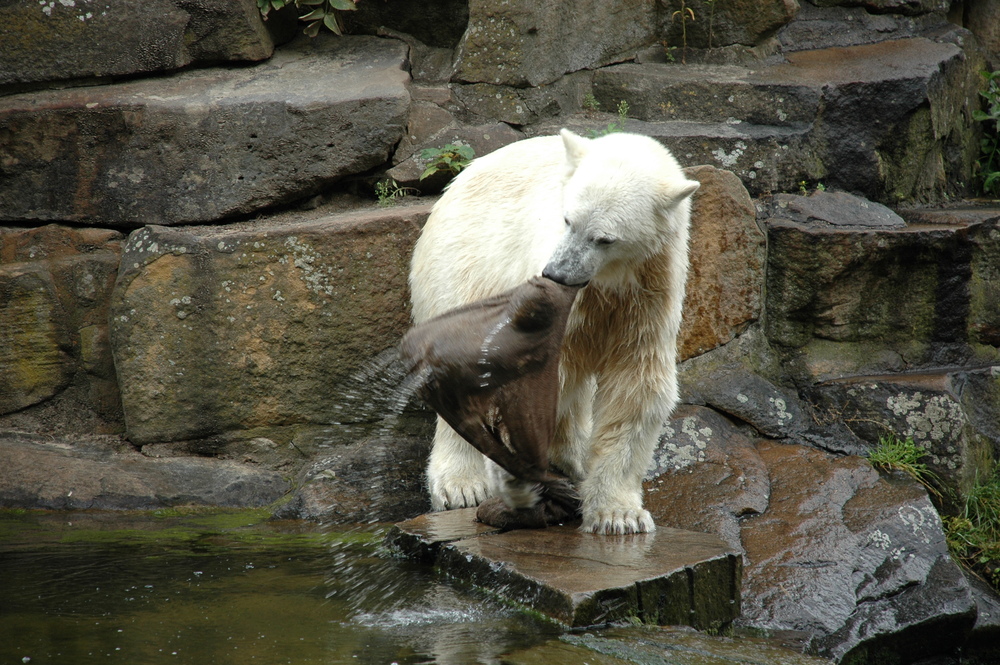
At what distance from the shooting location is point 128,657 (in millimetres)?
2787

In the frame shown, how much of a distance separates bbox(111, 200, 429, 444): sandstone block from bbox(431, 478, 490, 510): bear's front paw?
98 cm

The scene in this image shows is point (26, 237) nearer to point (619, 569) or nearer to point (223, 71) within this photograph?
point (223, 71)

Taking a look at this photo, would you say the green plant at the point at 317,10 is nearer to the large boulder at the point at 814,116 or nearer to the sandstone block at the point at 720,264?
the large boulder at the point at 814,116

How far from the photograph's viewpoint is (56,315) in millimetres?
5082

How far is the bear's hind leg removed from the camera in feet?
14.3

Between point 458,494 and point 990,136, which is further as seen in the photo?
point 990,136

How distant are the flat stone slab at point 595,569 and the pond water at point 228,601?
0.09 m

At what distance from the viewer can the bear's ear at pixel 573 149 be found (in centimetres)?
372

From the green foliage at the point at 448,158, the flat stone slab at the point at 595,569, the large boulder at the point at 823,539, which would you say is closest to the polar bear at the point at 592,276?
the flat stone slab at the point at 595,569

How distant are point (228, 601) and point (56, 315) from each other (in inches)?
99.2

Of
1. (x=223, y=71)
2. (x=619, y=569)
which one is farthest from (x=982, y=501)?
(x=223, y=71)

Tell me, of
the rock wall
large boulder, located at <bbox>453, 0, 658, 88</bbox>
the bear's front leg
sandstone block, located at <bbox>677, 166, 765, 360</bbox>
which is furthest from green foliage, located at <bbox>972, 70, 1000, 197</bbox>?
the bear's front leg

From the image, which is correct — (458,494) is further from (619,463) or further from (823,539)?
(823,539)

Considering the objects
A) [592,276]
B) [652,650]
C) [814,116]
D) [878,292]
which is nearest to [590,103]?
[814,116]
